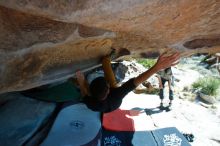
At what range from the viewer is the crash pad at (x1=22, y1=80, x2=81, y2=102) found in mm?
4980

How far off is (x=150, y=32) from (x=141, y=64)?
31.4 feet

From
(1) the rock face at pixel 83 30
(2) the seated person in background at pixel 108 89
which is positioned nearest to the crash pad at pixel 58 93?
(2) the seated person in background at pixel 108 89

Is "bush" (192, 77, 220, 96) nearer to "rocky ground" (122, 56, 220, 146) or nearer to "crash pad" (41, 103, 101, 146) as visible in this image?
"rocky ground" (122, 56, 220, 146)

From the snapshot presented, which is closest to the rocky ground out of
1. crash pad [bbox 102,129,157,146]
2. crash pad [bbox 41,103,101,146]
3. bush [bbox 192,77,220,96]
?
bush [bbox 192,77,220,96]

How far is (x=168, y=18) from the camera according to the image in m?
2.74

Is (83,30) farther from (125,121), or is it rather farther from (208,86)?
(208,86)

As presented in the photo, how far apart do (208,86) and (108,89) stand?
7405 millimetres

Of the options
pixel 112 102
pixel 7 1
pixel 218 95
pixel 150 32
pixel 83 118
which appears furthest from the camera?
pixel 218 95

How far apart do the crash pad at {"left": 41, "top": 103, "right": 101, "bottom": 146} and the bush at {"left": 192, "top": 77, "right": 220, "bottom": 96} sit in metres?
6.34

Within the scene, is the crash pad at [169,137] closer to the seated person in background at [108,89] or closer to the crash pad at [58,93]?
the seated person in background at [108,89]

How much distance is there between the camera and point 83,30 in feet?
9.34

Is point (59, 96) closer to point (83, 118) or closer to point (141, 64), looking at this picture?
point (83, 118)

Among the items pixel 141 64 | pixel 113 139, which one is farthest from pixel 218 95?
pixel 113 139

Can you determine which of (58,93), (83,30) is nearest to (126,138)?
(58,93)
